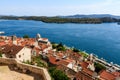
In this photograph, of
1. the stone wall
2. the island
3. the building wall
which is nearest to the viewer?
the stone wall

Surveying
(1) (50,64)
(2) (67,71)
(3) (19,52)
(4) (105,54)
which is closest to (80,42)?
(4) (105,54)

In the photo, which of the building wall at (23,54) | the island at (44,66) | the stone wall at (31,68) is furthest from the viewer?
the building wall at (23,54)

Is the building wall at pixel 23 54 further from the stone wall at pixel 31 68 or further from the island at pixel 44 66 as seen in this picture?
the stone wall at pixel 31 68

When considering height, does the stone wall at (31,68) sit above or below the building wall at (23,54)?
above

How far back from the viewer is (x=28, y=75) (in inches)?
187

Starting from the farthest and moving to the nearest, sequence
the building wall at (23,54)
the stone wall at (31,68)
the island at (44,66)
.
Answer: the building wall at (23,54), the island at (44,66), the stone wall at (31,68)

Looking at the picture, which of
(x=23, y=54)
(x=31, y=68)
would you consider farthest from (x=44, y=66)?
(x=31, y=68)

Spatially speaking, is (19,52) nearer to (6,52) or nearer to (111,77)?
(6,52)

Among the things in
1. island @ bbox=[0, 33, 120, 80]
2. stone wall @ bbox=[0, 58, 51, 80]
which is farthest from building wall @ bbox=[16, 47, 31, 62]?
stone wall @ bbox=[0, 58, 51, 80]

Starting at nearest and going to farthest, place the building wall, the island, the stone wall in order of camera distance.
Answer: the stone wall < the island < the building wall

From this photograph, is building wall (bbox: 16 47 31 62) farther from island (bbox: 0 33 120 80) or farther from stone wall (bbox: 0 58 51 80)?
stone wall (bbox: 0 58 51 80)

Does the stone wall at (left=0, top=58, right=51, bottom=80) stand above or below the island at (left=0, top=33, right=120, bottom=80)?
above

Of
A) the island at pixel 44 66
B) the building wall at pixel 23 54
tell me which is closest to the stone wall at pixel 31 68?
the island at pixel 44 66

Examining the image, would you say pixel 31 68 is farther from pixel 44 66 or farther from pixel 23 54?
pixel 23 54
